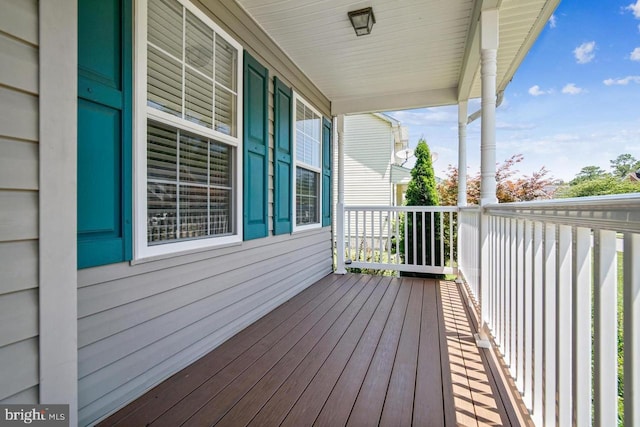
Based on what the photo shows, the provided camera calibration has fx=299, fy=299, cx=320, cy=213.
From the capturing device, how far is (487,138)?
228 cm

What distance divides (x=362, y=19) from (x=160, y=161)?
6.91ft

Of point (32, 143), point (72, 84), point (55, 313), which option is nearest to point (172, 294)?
point (55, 313)

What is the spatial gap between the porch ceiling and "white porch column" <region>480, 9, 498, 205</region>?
0.17 metres

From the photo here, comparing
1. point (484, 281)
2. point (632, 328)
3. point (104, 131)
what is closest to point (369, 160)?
point (484, 281)

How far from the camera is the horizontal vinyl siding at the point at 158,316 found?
140 cm

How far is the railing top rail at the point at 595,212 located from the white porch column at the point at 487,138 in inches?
46.5

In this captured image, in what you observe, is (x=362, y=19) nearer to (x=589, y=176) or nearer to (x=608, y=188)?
(x=608, y=188)

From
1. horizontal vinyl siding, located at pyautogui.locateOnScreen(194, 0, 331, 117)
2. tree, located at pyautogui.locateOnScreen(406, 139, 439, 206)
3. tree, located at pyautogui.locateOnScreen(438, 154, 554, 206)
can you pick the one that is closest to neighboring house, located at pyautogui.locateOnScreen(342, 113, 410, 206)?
tree, located at pyautogui.locateOnScreen(438, 154, 554, 206)

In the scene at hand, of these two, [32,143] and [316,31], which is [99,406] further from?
[316,31]

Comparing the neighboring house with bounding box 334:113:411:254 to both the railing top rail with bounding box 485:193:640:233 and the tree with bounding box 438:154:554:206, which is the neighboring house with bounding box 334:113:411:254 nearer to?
the tree with bounding box 438:154:554:206

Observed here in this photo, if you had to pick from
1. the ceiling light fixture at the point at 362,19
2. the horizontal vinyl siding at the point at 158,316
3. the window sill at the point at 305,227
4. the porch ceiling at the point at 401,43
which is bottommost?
the horizontal vinyl siding at the point at 158,316

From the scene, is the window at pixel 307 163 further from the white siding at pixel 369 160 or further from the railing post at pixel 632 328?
the white siding at pixel 369 160

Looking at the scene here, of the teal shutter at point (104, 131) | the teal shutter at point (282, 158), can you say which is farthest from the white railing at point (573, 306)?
the teal shutter at point (282, 158)

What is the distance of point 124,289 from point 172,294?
332mm
